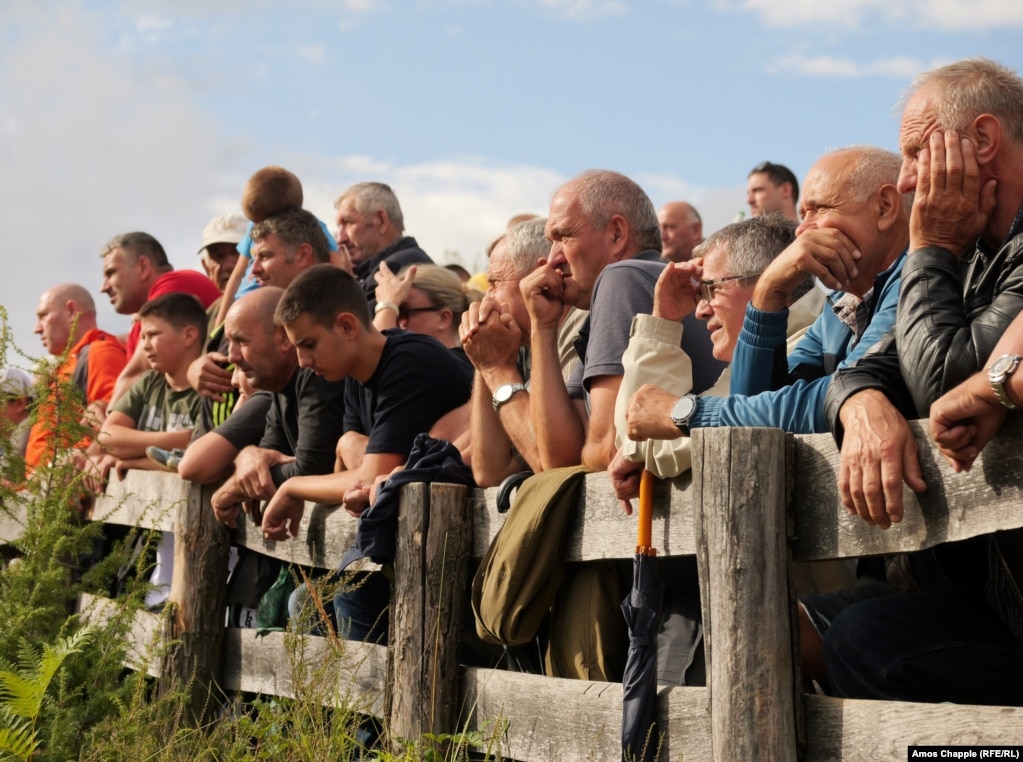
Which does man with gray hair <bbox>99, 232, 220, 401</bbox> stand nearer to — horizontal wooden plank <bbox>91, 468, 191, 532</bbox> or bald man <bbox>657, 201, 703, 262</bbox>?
horizontal wooden plank <bbox>91, 468, 191, 532</bbox>

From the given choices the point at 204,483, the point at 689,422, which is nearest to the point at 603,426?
the point at 689,422

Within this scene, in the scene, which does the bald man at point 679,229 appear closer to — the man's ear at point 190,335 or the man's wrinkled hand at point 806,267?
the man's ear at point 190,335

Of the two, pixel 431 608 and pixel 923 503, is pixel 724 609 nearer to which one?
pixel 923 503

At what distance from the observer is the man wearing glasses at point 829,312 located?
4.04 metres

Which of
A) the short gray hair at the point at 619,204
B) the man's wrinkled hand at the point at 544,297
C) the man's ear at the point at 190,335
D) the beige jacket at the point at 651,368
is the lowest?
the beige jacket at the point at 651,368

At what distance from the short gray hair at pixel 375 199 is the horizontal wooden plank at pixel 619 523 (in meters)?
4.84

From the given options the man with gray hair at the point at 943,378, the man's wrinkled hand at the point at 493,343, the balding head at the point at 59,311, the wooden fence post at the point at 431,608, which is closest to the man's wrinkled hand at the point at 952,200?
the man with gray hair at the point at 943,378

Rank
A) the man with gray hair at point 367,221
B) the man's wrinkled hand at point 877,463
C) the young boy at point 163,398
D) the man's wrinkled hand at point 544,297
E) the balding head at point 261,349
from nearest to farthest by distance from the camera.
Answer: the man's wrinkled hand at point 877,463 < the man's wrinkled hand at point 544,297 < the balding head at point 261,349 < the young boy at point 163,398 < the man with gray hair at point 367,221

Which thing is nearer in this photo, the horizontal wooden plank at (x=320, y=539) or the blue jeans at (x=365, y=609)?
the blue jeans at (x=365, y=609)

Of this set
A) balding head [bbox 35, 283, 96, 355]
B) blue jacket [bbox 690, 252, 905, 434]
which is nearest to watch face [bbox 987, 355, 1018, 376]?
blue jacket [bbox 690, 252, 905, 434]

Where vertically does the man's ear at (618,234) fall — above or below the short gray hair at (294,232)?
below

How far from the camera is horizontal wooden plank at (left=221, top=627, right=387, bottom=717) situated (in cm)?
534

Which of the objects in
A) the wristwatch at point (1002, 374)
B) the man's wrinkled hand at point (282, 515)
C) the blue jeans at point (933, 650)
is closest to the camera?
the wristwatch at point (1002, 374)

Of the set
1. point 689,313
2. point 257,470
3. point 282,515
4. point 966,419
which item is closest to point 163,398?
point 257,470
